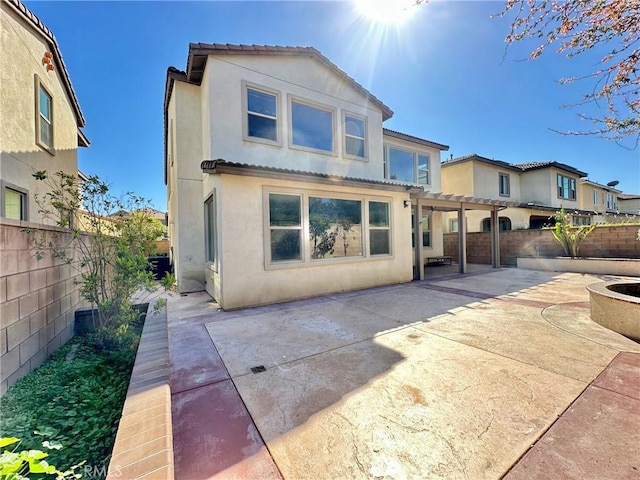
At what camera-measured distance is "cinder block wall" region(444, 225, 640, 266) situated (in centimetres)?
1163

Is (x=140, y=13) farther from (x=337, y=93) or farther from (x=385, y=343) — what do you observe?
(x=385, y=343)

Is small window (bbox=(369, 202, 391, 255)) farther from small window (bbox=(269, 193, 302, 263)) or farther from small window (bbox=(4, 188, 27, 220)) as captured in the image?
small window (bbox=(4, 188, 27, 220))

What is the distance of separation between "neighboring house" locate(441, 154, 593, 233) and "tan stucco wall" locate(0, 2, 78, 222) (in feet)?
67.7

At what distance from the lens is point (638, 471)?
74.5 inches

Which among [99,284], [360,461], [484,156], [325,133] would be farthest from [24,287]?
[484,156]

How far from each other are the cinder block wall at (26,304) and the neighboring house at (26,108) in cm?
350

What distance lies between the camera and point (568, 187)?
21953 mm

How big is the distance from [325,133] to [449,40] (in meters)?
4.43

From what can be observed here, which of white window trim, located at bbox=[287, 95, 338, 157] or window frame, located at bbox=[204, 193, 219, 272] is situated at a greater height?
white window trim, located at bbox=[287, 95, 338, 157]

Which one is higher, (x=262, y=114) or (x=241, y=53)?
(x=241, y=53)

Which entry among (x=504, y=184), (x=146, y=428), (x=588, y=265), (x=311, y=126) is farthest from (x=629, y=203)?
(x=146, y=428)

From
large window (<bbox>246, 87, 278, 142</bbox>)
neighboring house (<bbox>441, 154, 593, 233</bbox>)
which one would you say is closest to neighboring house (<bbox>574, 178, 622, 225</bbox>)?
neighboring house (<bbox>441, 154, 593, 233</bbox>)

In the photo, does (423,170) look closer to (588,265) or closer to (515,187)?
(588,265)

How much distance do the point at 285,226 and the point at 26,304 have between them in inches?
198
